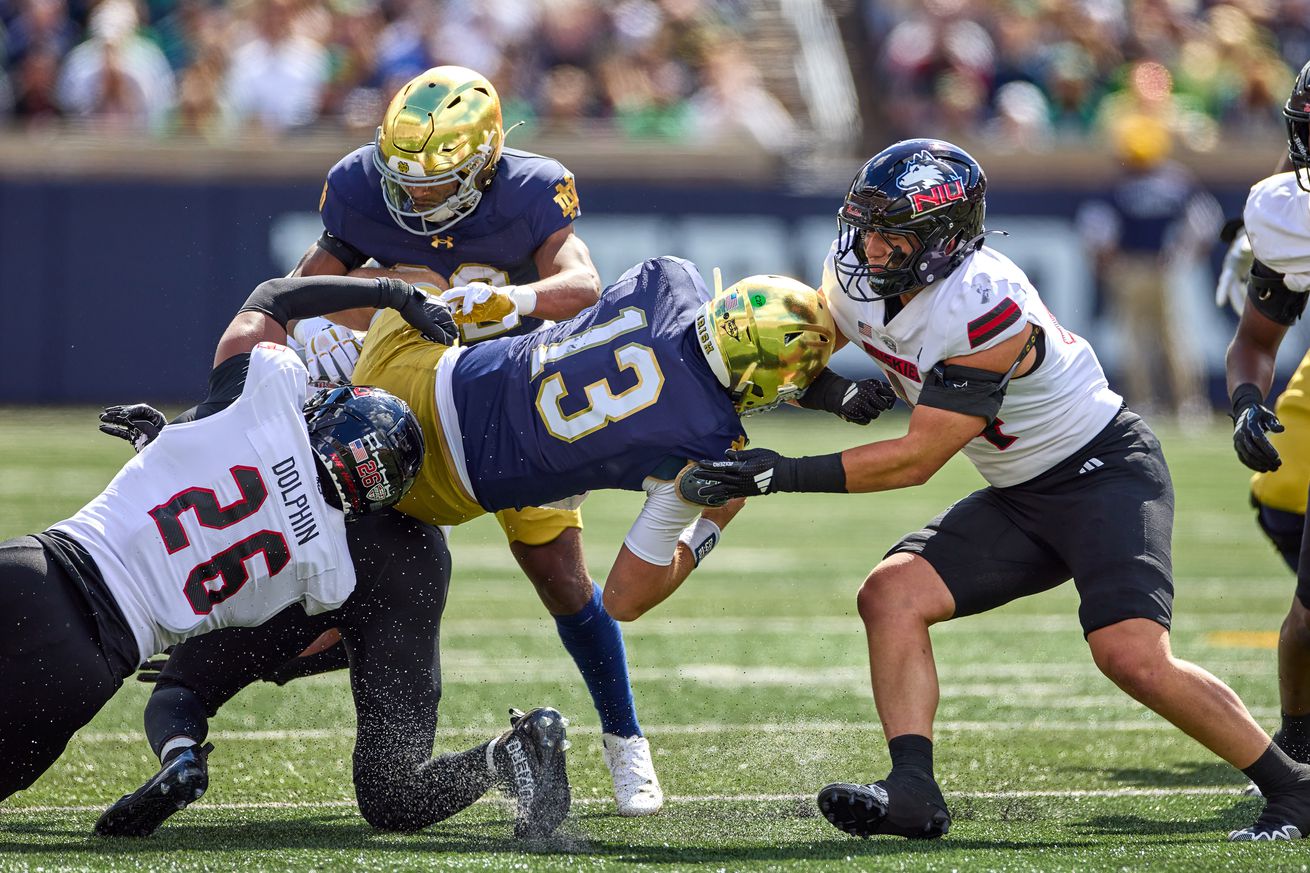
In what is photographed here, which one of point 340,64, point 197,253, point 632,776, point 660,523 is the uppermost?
point 660,523

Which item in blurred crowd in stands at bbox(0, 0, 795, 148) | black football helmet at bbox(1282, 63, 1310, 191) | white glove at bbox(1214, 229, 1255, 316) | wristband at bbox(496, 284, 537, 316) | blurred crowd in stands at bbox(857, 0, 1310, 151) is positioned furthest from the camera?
blurred crowd in stands at bbox(857, 0, 1310, 151)

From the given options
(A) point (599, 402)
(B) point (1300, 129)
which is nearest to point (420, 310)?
(A) point (599, 402)

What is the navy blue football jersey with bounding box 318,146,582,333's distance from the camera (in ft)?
15.4

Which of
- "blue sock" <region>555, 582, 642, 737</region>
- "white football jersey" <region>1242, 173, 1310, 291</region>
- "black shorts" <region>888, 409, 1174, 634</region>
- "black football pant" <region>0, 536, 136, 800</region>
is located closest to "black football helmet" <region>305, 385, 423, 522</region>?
"black football pant" <region>0, 536, 136, 800</region>

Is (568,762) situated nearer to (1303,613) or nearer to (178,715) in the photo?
(178,715)

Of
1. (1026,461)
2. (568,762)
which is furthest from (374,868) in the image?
(1026,461)

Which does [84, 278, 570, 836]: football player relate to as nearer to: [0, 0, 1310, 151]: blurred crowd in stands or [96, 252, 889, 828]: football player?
[96, 252, 889, 828]: football player

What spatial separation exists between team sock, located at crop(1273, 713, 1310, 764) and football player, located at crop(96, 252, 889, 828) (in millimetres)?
1319

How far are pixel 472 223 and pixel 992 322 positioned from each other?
5.04 ft

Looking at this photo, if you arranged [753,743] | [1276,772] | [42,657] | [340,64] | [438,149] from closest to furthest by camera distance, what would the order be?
1. [42,657]
2. [1276,772]
3. [438,149]
4. [753,743]
5. [340,64]

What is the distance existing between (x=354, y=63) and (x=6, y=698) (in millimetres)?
10251

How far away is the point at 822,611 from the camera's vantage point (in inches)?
276

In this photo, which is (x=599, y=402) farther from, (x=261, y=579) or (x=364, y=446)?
(x=261, y=579)

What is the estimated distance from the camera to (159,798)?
3555 mm
